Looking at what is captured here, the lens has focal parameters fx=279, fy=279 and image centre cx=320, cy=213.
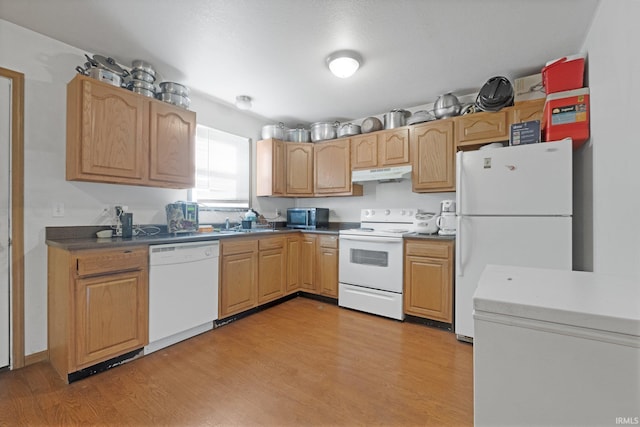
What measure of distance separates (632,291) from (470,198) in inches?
63.2

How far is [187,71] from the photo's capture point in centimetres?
261

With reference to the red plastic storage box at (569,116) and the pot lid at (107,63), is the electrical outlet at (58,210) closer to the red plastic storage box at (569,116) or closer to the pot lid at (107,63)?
the pot lid at (107,63)

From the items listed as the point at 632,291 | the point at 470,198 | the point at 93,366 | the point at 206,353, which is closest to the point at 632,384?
the point at 632,291

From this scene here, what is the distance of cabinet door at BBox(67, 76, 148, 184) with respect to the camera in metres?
2.04

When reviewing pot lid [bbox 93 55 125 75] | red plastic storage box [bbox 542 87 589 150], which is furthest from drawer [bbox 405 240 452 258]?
pot lid [bbox 93 55 125 75]

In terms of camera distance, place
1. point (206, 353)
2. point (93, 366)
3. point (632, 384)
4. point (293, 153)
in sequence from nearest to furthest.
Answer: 1. point (632, 384)
2. point (93, 366)
3. point (206, 353)
4. point (293, 153)

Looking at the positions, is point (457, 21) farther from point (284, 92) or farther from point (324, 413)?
point (324, 413)

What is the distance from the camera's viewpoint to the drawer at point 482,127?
8.71ft

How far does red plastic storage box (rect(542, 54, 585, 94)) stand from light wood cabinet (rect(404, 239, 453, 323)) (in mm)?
1476

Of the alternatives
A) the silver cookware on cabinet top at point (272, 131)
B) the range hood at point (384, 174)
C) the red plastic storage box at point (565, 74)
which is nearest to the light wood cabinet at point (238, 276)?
the range hood at point (384, 174)

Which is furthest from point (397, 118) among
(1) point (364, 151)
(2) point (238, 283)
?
(2) point (238, 283)

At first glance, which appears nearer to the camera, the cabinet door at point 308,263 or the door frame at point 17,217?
the door frame at point 17,217

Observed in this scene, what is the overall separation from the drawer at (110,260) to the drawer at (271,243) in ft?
3.93

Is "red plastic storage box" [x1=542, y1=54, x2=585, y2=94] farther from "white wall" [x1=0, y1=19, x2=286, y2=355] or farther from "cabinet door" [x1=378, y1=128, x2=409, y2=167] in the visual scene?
"white wall" [x1=0, y1=19, x2=286, y2=355]
